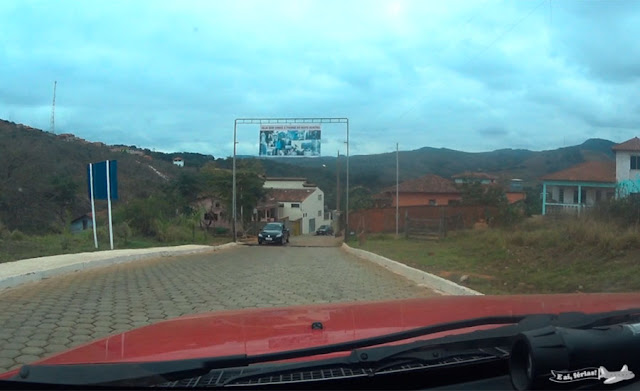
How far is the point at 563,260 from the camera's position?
1095 centimetres

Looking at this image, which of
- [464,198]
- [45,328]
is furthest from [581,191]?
[45,328]

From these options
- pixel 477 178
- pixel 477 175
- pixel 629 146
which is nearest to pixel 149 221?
pixel 477 178

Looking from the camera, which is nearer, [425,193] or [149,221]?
[149,221]

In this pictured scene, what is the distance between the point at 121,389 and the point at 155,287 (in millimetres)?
8426

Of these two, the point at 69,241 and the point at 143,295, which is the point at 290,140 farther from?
the point at 143,295

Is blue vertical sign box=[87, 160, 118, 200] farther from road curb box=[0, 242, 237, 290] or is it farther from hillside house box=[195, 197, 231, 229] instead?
hillside house box=[195, 197, 231, 229]

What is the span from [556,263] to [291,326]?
867cm

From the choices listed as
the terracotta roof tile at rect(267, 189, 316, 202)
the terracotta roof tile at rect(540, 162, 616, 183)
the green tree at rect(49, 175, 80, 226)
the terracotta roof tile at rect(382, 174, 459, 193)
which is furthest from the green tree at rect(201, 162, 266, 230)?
the terracotta roof tile at rect(540, 162, 616, 183)

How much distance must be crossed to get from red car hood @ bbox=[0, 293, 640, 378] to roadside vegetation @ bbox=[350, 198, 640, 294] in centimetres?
428

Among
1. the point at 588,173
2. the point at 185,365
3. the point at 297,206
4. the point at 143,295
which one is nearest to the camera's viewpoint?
the point at 185,365

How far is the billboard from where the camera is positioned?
3297 cm

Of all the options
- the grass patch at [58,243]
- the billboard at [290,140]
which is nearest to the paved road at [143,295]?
the grass patch at [58,243]

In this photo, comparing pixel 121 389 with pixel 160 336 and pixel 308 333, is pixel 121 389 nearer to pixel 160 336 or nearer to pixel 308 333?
pixel 160 336

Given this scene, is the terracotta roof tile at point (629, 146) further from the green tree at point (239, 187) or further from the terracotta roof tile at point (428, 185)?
the green tree at point (239, 187)
